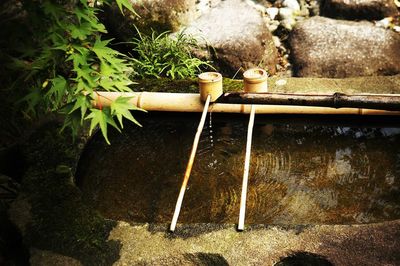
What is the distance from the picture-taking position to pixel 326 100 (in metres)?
3.71

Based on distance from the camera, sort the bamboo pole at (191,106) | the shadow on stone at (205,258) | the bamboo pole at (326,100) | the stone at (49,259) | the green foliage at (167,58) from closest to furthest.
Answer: the shadow on stone at (205,258) < the stone at (49,259) < the bamboo pole at (326,100) < the bamboo pole at (191,106) < the green foliage at (167,58)

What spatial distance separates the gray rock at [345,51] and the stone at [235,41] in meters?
0.53

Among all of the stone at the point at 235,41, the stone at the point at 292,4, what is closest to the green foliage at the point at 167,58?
the stone at the point at 235,41

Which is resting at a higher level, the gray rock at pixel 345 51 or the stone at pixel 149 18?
the stone at pixel 149 18

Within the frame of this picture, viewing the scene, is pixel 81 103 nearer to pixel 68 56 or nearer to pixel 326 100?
pixel 68 56

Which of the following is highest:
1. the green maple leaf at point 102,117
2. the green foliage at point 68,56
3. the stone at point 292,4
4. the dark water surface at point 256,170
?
the green foliage at point 68,56

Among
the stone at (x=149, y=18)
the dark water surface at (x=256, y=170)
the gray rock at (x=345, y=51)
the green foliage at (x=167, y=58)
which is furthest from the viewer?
the stone at (x=149, y=18)

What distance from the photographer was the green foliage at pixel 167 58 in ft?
19.2

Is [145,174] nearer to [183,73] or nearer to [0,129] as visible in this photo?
[0,129]

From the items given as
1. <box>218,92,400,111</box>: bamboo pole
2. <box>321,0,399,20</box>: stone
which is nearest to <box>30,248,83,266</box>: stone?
<box>218,92,400,111</box>: bamboo pole

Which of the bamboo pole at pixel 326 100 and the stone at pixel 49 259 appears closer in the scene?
the stone at pixel 49 259

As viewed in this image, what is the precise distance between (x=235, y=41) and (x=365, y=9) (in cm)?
246

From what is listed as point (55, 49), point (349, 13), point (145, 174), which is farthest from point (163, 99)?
point (349, 13)

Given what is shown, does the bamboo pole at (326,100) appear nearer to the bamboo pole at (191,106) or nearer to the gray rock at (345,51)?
the bamboo pole at (191,106)
